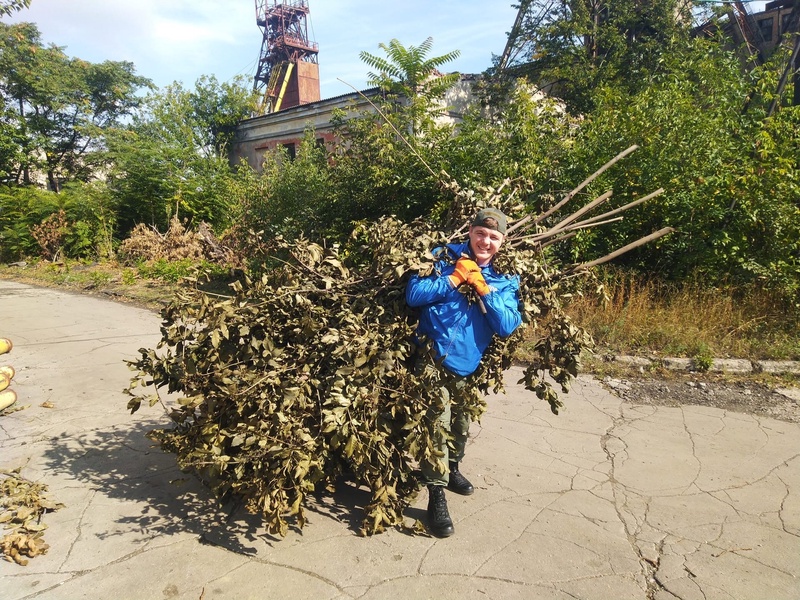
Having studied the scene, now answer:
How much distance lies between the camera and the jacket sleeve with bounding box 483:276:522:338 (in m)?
3.13

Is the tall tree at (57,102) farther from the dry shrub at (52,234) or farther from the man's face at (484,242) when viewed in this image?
the man's face at (484,242)

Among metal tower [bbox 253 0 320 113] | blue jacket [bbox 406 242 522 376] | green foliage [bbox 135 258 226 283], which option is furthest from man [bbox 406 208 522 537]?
metal tower [bbox 253 0 320 113]

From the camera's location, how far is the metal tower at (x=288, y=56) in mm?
34625

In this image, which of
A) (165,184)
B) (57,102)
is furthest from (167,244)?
(57,102)

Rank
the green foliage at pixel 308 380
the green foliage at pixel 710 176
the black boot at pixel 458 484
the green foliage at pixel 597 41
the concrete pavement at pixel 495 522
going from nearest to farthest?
the concrete pavement at pixel 495 522 → the green foliage at pixel 308 380 → the black boot at pixel 458 484 → the green foliage at pixel 710 176 → the green foliage at pixel 597 41

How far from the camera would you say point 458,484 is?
3.75 meters

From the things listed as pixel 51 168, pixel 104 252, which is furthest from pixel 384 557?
pixel 51 168

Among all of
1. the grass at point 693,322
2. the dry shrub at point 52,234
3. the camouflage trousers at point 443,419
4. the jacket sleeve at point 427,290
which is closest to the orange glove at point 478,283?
the jacket sleeve at point 427,290

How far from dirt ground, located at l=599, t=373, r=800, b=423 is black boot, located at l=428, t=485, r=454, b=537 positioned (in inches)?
116

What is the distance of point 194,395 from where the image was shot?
3.30 meters

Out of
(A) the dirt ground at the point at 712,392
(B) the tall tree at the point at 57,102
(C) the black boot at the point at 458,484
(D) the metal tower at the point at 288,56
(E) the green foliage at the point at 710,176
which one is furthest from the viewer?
(D) the metal tower at the point at 288,56

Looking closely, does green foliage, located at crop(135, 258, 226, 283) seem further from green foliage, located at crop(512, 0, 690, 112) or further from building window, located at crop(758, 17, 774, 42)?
building window, located at crop(758, 17, 774, 42)

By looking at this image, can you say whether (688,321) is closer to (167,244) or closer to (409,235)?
(409,235)

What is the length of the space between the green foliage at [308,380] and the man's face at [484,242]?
0.20 m
